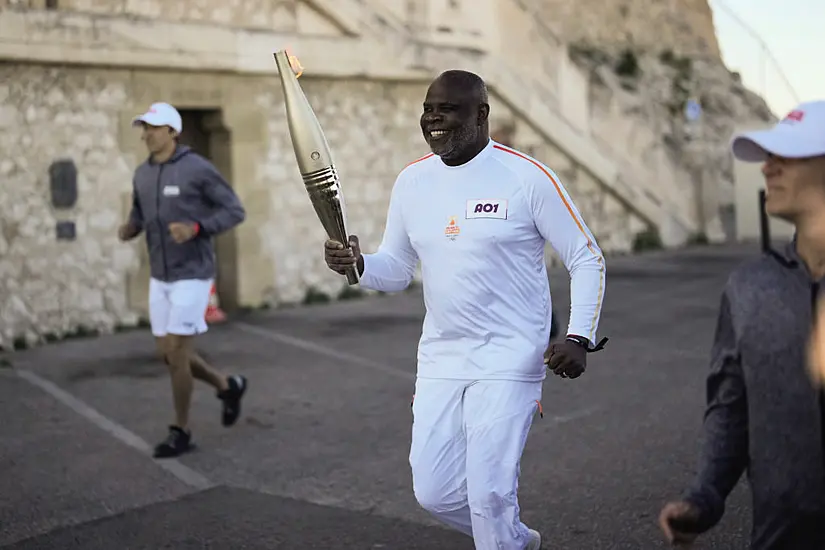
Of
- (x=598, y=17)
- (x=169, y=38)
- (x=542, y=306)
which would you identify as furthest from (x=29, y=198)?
(x=598, y=17)

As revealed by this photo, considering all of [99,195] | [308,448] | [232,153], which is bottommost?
[308,448]

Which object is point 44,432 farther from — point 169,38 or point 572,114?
point 572,114

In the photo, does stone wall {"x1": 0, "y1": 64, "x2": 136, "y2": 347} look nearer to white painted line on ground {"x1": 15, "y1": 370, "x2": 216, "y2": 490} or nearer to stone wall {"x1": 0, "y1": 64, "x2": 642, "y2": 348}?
stone wall {"x1": 0, "y1": 64, "x2": 642, "y2": 348}

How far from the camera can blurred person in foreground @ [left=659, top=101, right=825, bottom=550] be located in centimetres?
253

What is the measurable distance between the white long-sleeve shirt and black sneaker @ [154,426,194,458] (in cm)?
311

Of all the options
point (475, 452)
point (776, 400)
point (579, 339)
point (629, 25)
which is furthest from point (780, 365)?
point (629, 25)

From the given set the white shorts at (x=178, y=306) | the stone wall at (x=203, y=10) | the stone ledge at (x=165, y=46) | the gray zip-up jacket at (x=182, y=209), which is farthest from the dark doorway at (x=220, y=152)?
the white shorts at (x=178, y=306)

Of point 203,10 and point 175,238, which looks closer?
point 175,238

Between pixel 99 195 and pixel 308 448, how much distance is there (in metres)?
5.49

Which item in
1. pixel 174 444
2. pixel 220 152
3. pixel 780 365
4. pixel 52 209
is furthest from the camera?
pixel 220 152

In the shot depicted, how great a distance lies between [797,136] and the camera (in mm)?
2562

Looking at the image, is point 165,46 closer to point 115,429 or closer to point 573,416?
point 115,429

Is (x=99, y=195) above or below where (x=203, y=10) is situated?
below

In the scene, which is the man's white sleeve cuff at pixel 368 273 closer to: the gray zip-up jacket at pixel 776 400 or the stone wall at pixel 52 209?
the gray zip-up jacket at pixel 776 400
